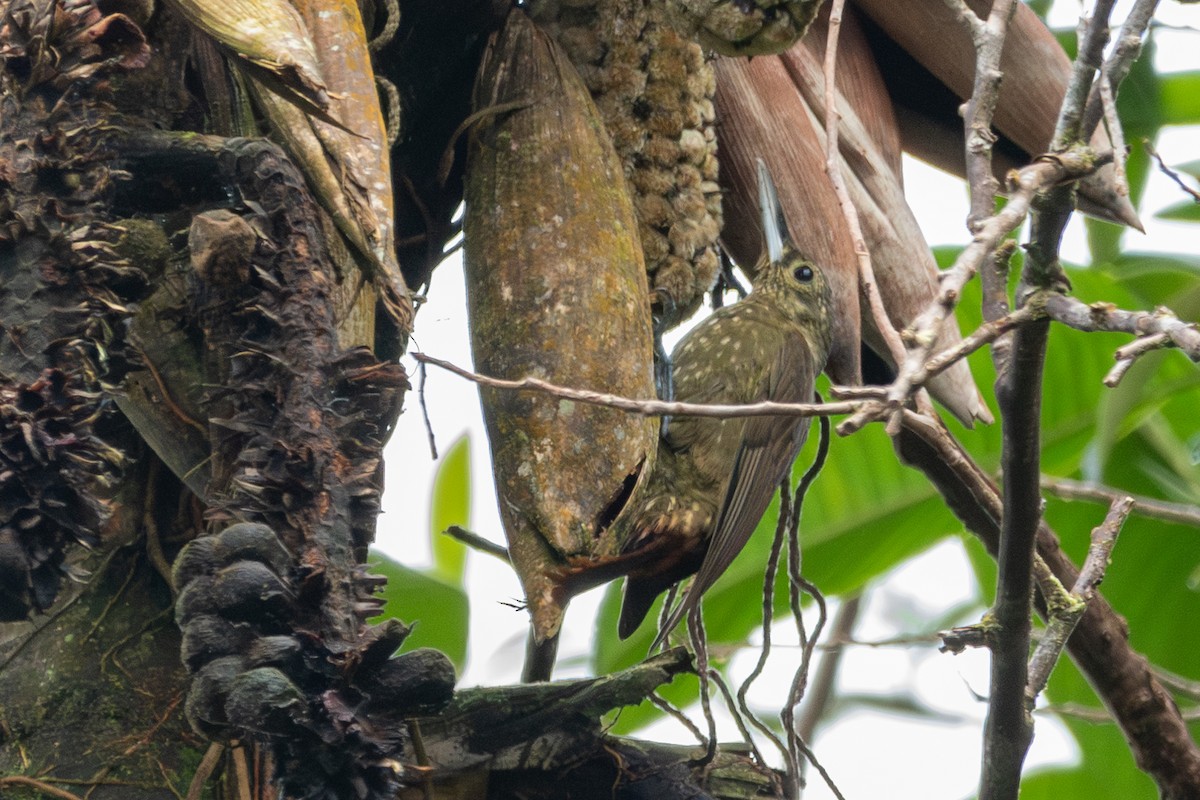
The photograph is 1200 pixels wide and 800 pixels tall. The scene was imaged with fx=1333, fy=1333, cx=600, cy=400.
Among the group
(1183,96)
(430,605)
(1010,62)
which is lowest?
(430,605)

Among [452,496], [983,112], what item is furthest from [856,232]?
[452,496]

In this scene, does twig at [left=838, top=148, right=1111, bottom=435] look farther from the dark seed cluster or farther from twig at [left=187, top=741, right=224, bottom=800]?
twig at [left=187, top=741, right=224, bottom=800]

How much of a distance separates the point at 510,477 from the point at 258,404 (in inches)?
9.6

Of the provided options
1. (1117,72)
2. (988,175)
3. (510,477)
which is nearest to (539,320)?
(510,477)

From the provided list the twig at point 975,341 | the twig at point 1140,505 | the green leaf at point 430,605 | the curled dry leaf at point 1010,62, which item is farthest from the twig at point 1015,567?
the green leaf at point 430,605

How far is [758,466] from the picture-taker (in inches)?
53.2

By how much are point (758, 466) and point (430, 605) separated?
2.70 feet

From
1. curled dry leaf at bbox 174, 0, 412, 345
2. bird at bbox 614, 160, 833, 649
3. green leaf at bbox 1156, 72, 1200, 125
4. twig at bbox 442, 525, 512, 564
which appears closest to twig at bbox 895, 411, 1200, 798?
bird at bbox 614, 160, 833, 649

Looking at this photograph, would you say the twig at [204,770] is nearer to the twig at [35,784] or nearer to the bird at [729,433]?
the twig at [35,784]

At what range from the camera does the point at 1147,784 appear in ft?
7.29

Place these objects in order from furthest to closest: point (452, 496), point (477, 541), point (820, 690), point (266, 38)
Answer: point (452, 496) < point (820, 690) < point (477, 541) < point (266, 38)

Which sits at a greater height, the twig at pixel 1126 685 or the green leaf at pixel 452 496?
the twig at pixel 1126 685

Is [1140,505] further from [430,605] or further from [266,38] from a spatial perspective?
[430,605]

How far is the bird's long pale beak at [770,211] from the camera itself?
1.24 meters
